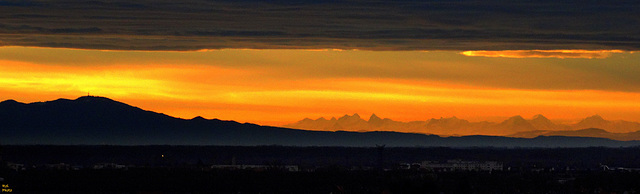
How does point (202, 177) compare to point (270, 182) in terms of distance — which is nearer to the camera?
point (270, 182)

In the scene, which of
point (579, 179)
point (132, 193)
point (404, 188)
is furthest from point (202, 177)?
point (404, 188)

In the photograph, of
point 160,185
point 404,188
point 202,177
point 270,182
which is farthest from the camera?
point 202,177

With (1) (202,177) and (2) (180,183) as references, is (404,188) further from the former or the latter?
(1) (202,177)

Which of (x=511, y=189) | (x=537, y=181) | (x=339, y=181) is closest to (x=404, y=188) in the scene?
(x=511, y=189)

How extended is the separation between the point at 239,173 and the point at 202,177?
1122cm

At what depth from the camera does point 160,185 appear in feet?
431

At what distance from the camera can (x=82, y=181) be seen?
138500mm

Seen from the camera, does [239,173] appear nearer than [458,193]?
No

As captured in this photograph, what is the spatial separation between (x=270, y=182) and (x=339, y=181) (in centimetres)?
821

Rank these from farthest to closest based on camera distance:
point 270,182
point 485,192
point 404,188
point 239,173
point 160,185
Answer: point 239,173
point 270,182
point 160,185
point 485,192
point 404,188

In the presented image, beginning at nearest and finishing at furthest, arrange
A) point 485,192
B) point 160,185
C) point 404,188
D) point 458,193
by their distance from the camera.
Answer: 1. point 404,188
2. point 458,193
3. point 485,192
4. point 160,185

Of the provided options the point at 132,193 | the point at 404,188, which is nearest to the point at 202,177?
the point at 132,193

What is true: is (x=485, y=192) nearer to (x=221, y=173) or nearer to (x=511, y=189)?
(x=511, y=189)

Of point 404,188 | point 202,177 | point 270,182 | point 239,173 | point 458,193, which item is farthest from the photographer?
point 239,173
